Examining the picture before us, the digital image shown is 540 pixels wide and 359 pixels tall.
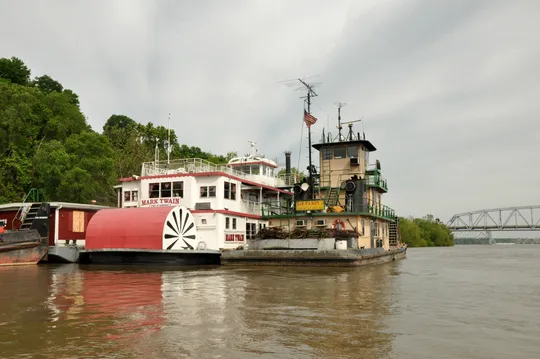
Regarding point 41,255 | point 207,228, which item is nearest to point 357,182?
point 207,228

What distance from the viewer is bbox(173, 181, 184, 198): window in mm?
28047

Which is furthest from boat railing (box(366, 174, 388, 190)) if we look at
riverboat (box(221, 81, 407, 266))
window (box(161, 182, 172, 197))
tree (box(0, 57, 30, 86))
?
tree (box(0, 57, 30, 86))

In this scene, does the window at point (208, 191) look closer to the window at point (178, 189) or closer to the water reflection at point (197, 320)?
the window at point (178, 189)

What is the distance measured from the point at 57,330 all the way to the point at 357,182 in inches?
898

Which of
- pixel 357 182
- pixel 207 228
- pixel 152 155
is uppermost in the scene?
pixel 152 155

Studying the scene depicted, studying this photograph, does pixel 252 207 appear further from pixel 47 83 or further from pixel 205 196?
pixel 47 83

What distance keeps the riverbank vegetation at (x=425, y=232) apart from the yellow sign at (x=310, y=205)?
66321 mm

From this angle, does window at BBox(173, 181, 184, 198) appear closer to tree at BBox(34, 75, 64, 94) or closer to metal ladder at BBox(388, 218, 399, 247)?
metal ladder at BBox(388, 218, 399, 247)

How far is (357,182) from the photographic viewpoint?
28812mm

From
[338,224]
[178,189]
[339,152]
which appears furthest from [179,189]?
[339,152]

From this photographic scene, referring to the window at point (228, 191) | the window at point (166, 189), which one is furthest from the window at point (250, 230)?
the window at point (166, 189)

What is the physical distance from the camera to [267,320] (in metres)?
9.37

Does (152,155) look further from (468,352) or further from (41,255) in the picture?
(468,352)

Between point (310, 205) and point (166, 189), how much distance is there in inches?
361
